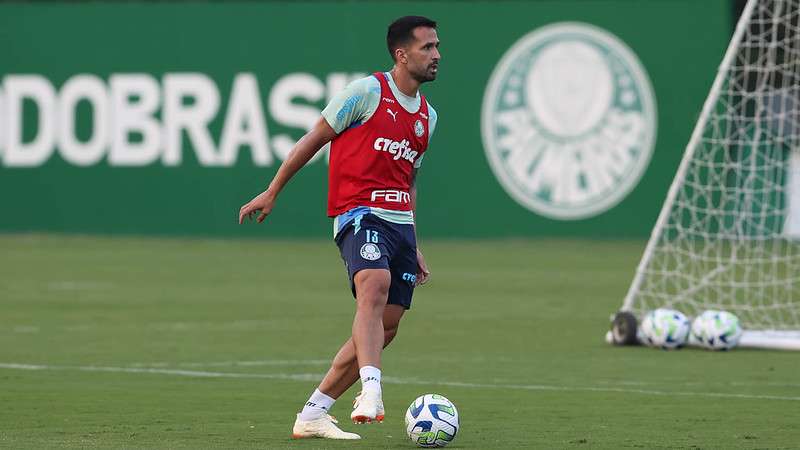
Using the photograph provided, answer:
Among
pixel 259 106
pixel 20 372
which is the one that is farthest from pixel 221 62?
pixel 20 372

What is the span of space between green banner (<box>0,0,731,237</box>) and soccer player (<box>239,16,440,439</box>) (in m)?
19.4

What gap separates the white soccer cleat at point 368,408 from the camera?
845cm

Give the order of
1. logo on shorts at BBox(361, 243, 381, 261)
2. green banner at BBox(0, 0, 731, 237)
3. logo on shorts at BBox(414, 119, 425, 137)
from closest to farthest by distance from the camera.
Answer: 1. logo on shorts at BBox(361, 243, 381, 261)
2. logo on shorts at BBox(414, 119, 425, 137)
3. green banner at BBox(0, 0, 731, 237)

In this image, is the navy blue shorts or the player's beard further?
the player's beard

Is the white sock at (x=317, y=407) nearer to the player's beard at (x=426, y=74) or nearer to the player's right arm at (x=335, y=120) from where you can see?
the player's right arm at (x=335, y=120)

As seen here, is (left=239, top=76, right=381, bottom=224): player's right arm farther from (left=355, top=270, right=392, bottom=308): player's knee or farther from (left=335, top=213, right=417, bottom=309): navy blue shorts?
(left=355, top=270, right=392, bottom=308): player's knee

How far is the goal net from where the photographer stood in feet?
50.7

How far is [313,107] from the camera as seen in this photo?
30.0 m

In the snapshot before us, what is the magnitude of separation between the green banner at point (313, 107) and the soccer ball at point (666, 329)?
1410 centimetres

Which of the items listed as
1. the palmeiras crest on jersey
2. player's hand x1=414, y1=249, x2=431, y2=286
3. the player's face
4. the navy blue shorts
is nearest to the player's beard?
the player's face

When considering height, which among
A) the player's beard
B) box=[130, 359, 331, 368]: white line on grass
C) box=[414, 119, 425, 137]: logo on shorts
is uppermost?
the player's beard

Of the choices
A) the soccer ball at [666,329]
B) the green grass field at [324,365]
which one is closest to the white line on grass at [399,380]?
the green grass field at [324,365]

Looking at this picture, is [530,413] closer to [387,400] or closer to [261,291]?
[387,400]

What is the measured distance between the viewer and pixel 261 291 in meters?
20.3
